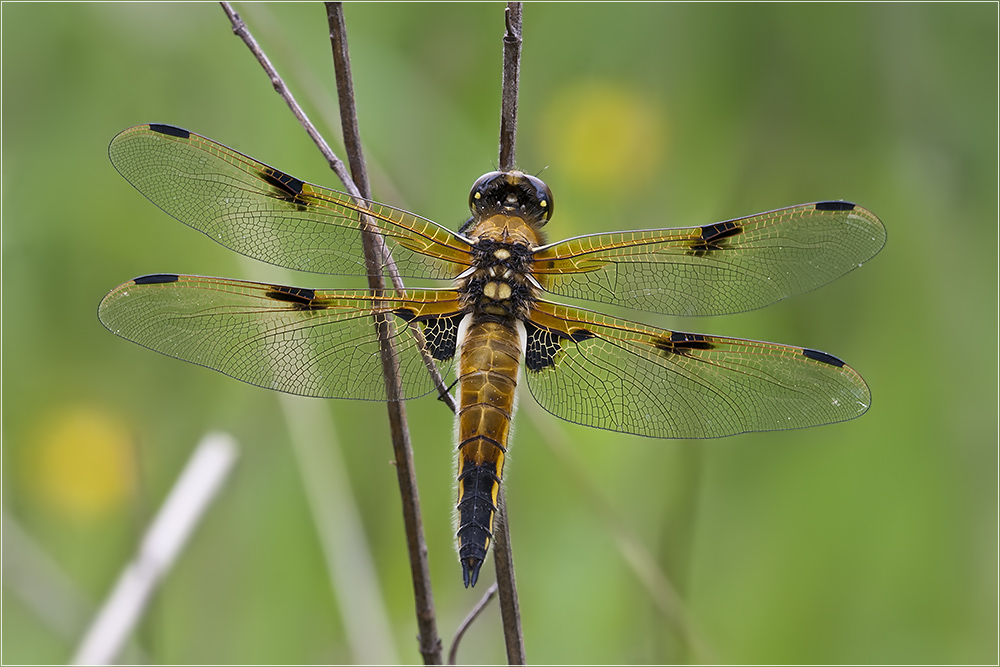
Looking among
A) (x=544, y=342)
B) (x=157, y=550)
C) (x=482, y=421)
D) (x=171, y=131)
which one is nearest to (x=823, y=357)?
(x=544, y=342)

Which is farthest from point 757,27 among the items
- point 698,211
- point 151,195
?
point 151,195

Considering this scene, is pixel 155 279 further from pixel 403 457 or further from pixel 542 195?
pixel 542 195

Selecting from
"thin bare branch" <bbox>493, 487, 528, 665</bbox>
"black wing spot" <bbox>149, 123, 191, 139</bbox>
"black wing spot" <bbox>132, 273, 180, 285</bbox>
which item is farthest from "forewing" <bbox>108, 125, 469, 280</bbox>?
"thin bare branch" <bbox>493, 487, 528, 665</bbox>

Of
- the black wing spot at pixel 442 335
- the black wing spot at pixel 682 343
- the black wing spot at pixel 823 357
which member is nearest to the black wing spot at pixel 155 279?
the black wing spot at pixel 442 335

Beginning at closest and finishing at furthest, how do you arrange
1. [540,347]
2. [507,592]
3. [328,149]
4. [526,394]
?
1. [507,592]
2. [328,149]
3. [540,347]
4. [526,394]

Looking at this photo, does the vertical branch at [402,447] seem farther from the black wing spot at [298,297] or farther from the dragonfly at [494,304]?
the black wing spot at [298,297]

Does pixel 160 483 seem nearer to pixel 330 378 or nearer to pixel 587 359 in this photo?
pixel 330 378
